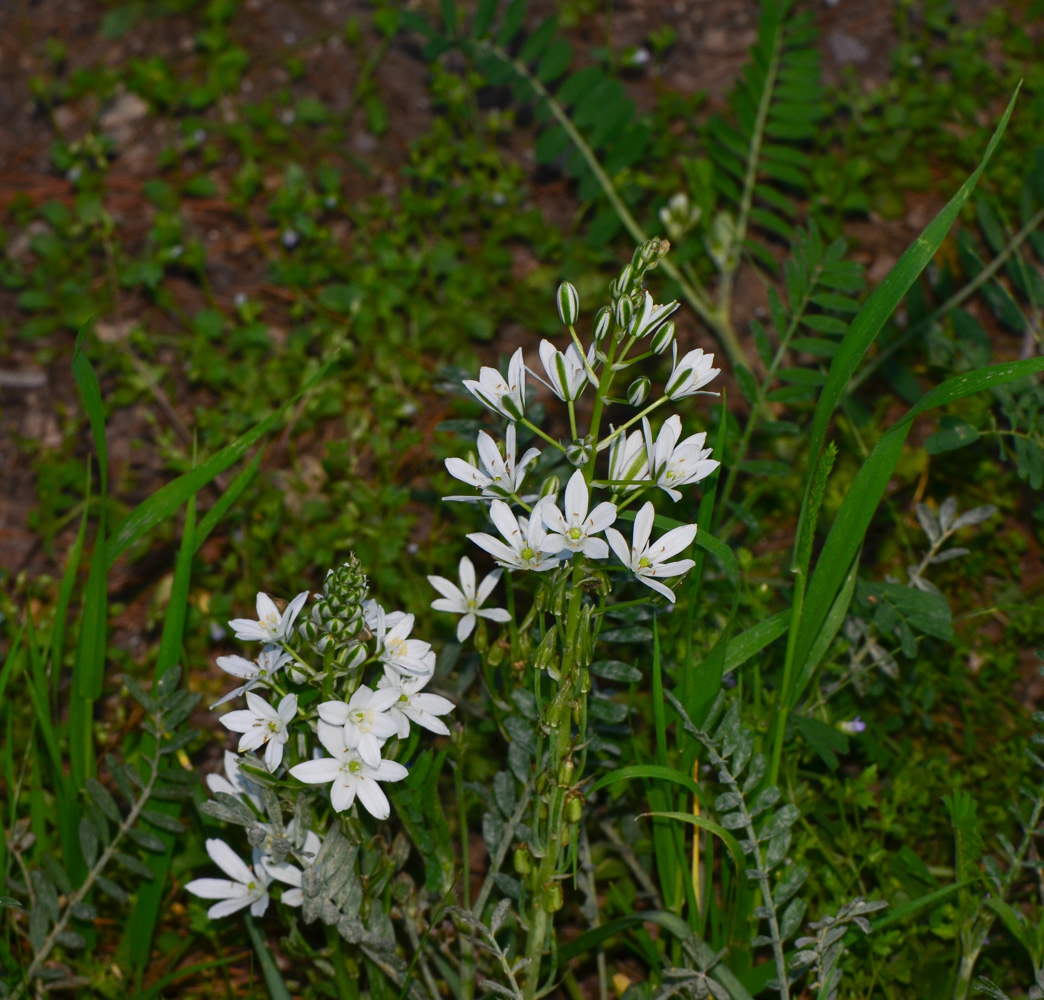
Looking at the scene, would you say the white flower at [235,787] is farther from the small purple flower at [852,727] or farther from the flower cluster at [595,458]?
the small purple flower at [852,727]

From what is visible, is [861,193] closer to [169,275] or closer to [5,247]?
[169,275]

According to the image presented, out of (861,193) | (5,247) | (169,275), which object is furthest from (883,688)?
(5,247)

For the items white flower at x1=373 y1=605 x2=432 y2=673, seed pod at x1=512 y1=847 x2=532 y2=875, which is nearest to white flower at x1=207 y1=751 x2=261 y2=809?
white flower at x1=373 y1=605 x2=432 y2=673

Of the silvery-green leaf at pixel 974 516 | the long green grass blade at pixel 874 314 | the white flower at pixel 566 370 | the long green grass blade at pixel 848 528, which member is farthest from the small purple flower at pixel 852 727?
the white flower at pixel 566 370

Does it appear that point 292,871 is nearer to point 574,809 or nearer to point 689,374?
point 574,809

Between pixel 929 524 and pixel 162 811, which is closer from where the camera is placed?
pixel 162 811

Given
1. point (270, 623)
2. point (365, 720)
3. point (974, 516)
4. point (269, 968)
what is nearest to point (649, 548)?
point (365, 720)
